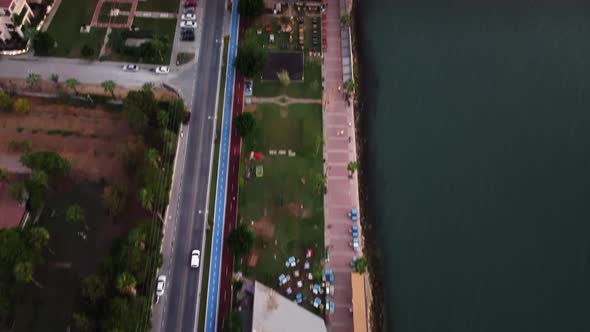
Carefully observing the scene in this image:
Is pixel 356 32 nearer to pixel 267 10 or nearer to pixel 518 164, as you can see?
pixel 267 10

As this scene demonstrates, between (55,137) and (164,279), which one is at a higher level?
(55,137)

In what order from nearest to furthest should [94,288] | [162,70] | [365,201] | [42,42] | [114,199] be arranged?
[94,288], [114,199], [365,201], [42,42], [162,70]

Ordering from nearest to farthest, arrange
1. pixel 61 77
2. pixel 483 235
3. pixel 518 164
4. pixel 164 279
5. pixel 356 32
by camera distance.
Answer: pixel 164 279 → pixel 483 235 → pixel 518 164 → pixel 61 77 → pixel 356 32

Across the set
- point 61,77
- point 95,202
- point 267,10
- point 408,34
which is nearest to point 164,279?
point 95,202

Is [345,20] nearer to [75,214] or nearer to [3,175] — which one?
[75,214]

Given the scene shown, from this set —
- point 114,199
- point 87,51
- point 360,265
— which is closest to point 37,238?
point 114,199

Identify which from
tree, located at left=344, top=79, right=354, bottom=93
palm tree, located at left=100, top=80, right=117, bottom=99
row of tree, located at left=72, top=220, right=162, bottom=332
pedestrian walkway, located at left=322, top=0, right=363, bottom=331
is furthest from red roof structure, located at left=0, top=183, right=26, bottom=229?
tree, located at left=344, top=79, right=354, bottom=93

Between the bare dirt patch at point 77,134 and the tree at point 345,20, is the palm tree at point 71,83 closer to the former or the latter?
the bare dirt patch at point 77,134

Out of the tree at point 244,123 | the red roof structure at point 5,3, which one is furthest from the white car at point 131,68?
the tree at point 244,123
